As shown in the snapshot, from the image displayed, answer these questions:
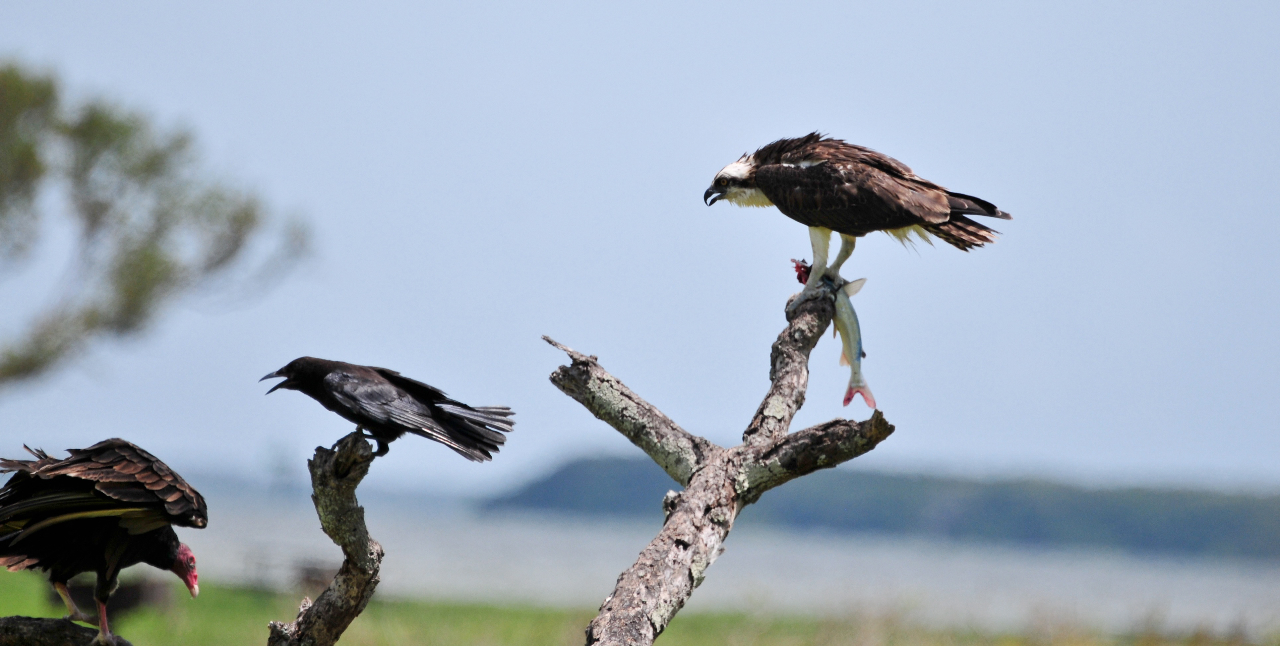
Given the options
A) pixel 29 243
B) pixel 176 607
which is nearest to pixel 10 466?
pixel 176 607

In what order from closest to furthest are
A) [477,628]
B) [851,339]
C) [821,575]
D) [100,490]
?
[100,490] < [851,339] < [477,628] < [821,575]

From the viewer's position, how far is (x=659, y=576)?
130 inches

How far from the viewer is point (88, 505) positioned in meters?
3.12

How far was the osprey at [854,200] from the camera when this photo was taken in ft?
16.3

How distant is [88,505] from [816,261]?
11.1ft

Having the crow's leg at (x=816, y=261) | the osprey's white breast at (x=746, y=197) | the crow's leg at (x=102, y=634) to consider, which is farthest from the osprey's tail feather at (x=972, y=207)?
the crow's leg at (x=102, y=634)

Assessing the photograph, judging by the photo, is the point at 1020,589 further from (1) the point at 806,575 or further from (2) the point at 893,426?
(2) the point at 893,426

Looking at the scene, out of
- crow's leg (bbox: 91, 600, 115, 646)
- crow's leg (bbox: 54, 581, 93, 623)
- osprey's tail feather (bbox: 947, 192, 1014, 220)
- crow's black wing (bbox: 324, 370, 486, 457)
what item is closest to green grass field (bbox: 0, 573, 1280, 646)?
osprey's tail feather (bbox: 947, 192, 1014, 220)

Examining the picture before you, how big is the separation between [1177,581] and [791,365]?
39.7m

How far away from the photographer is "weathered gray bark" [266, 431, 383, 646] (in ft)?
9.05

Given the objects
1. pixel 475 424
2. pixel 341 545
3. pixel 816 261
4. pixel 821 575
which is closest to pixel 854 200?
pixel 816 261

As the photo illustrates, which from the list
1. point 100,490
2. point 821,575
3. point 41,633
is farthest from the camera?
point 821,575

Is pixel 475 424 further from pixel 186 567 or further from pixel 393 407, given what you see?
pixel 186 567

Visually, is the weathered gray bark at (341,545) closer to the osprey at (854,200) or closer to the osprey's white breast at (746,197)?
the osprey at (854,200)
